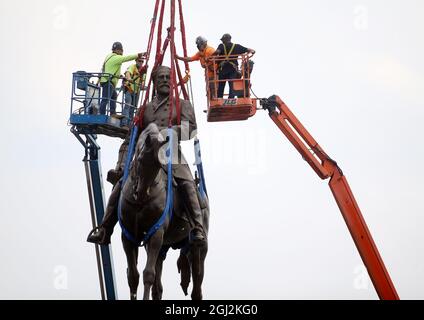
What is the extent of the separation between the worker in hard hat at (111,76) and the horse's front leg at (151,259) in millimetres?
7931

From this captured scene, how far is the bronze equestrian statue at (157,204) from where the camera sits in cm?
3022

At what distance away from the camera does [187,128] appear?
32.5 metres

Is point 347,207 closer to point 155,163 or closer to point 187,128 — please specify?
point 187,128

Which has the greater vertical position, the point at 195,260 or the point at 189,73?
the point at 189,73

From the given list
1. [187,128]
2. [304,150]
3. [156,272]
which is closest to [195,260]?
[156,272]

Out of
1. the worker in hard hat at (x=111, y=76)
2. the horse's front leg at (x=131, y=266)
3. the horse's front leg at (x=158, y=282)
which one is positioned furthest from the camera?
the worker in hard hat at (x=111, y=76)

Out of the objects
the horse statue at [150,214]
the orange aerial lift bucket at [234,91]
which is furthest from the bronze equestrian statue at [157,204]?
the orange aerial lift bucket at [234,91]

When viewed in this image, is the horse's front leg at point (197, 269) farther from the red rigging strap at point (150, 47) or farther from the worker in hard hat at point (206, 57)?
the worker in hard hat at point (206, 57)

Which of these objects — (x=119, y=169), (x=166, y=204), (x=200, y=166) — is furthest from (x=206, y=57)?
(x=166, y=204)

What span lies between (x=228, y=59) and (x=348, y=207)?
5.57 meters

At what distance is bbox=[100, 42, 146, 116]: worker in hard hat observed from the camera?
37906 mm

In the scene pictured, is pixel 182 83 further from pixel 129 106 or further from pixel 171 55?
pixel 129 106

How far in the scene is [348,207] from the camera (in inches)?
1506

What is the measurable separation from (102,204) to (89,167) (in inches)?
47.3
